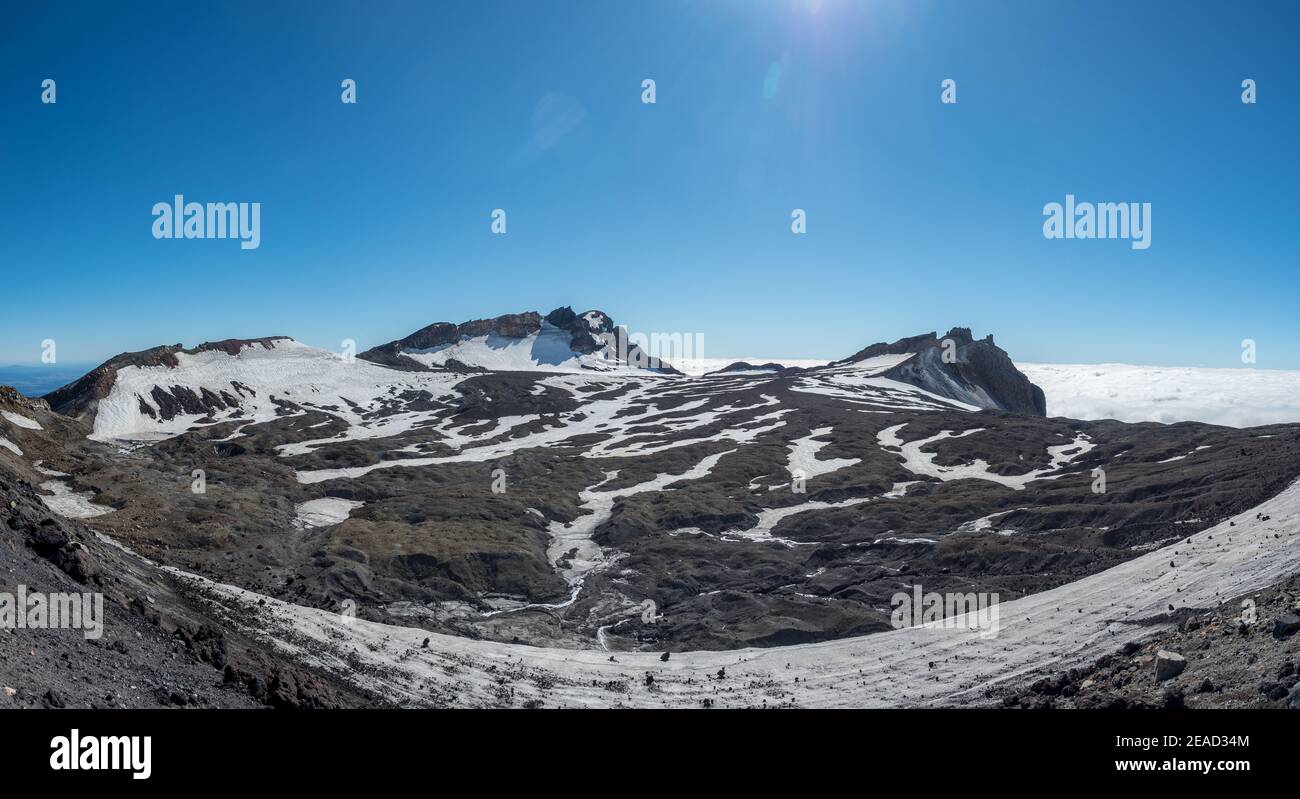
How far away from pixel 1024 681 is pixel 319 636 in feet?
100

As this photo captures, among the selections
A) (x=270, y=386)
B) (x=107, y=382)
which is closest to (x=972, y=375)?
(x=270, y=386)

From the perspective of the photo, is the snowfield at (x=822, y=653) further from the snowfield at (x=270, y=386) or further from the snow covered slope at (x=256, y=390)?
the snow covered slope at (x=256, y=390)

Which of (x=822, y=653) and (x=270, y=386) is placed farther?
(x=270, y=386)

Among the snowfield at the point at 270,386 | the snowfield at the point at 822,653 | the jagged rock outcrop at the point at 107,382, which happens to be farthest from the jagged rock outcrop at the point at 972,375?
the jagged rock outcrop at the point at 107,382

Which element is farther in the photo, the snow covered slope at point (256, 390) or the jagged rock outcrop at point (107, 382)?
the snow covered slope at point (256, 390)

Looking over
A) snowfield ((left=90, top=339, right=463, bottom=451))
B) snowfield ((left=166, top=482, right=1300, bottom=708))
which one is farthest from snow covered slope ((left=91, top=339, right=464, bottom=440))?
snowfield ((left=166, top=482, right=1300, bottom=708))

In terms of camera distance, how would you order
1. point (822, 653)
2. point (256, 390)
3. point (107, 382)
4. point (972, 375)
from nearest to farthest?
point (822, 653) → point (107, 382) → point (256, 390) → point (972, 375)

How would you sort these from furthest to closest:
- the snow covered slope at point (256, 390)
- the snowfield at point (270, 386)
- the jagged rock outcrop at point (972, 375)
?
1. the jagged rock outcrop at point (972, 375)
2. the snow covered slope at point (256, 390)
3. the snowfield at point (270, 386)

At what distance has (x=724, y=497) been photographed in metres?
70.9

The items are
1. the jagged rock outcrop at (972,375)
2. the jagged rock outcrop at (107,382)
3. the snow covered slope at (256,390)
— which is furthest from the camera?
the jagged rock outcrop at (972,375)

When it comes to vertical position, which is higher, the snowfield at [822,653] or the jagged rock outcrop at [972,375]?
A: the jagged rock outcrop at [972,375]

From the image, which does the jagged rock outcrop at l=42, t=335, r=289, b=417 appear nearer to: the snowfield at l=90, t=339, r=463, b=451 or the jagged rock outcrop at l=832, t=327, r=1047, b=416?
the snowfield at l=90, t=339, r=463, b=451

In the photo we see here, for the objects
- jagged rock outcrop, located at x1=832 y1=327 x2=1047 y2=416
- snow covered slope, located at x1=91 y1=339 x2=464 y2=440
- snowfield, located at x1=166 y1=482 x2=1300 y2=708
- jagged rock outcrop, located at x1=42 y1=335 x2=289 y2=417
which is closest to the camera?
snowfield, located at x1=166 y1=482 x2=1300 y2=708

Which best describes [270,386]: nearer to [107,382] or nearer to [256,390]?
[256,390]
